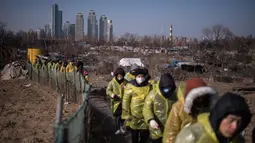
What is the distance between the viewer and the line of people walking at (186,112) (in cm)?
194

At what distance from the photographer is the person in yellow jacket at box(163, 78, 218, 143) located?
2.64 metres

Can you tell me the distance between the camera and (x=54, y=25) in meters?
133

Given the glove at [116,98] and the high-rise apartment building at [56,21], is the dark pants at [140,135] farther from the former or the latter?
the high-rise apartment building at [56,21]

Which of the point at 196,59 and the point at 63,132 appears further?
the point at 196,59

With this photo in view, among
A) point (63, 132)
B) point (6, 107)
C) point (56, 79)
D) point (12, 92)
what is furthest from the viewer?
point (12, 92)

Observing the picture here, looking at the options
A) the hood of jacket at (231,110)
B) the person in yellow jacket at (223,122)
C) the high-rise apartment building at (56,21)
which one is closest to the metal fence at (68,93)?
the person in yellow jacket at (223,122)

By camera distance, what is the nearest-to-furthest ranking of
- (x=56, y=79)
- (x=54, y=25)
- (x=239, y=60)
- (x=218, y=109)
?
1. (x=218, y=109)
2. (x=56, y=79)
3. (x=239, y=60)
4. (x=54, y=25)

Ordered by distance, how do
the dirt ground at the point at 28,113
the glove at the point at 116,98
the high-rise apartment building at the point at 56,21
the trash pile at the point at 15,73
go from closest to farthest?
the glove at the point at 116,98
the dirt ground at the point at 28,113
the trash pile at the point at 15,73
the high-rise apartment building at the point at 56,21

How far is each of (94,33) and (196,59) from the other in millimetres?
110947

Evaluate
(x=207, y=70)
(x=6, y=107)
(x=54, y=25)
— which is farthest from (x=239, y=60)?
(x=54, y=25)

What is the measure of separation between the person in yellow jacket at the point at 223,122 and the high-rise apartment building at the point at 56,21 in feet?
440

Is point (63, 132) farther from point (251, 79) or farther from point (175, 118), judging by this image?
point (251, 79)

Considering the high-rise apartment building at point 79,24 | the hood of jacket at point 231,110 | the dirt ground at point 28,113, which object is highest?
the high-rise apartment building at point 79,24

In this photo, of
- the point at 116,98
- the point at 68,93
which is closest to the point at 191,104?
the point at 116,98
